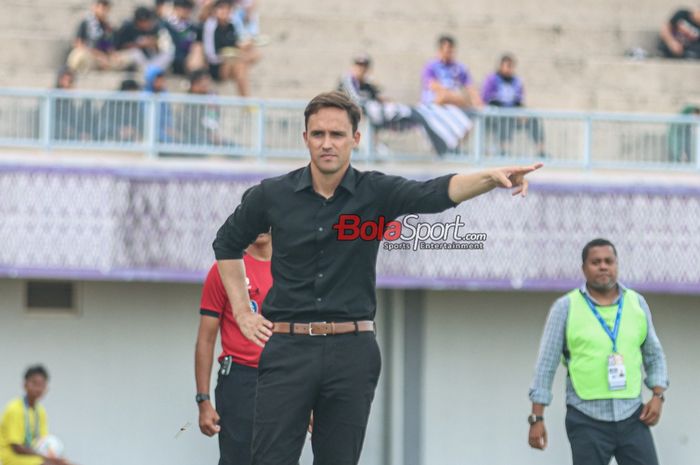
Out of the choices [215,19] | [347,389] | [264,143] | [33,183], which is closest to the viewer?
[347,389]

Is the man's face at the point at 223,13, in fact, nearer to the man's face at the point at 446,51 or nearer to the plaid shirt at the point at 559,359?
the man's face at the point at 446,51

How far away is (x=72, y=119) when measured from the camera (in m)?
14.0

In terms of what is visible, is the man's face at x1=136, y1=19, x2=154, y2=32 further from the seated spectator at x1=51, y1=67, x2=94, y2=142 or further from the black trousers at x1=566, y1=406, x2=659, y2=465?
the black trousers at x1=566, y1=406, x2=659, y2=465

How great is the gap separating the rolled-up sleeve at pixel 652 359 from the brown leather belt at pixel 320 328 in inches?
117

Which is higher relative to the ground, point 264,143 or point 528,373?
point 264,143

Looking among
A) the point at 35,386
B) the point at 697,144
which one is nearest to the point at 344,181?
the point at 35,386

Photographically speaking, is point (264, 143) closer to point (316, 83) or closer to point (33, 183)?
point (33, 183)

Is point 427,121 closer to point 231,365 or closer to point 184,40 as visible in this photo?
point 184,40

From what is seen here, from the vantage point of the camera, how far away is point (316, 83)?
17.8 m

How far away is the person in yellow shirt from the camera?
455 inches

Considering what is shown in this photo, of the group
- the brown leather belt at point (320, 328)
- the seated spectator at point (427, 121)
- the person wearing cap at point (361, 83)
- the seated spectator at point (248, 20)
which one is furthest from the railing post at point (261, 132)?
the brown leather belt at point (320, 328)

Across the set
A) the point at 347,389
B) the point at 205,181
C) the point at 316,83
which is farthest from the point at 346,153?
the point at 316,83

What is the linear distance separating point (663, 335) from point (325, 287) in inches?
308

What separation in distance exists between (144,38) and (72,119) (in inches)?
124
